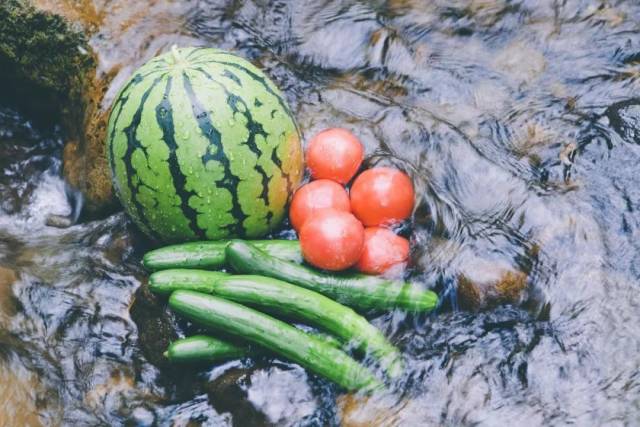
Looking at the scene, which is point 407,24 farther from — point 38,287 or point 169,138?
point 38,287

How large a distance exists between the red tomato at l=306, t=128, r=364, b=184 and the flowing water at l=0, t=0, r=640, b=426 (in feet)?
0.66

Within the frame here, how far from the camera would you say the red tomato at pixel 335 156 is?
423 centimetres

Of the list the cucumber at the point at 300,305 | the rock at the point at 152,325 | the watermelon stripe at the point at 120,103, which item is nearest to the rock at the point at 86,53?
the watermelon stripe at the point at 120,103

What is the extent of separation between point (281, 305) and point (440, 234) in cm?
101

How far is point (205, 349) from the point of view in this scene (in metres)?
3.70

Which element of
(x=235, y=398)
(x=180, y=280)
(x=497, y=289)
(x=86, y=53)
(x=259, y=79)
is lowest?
(x=235, y=398)

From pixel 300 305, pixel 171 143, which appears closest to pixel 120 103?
pixel 171 143

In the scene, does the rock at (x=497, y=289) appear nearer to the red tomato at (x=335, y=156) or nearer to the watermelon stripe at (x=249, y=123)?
the red tomato at (x=335, y=156)

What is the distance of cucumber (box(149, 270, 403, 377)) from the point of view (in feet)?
11.8

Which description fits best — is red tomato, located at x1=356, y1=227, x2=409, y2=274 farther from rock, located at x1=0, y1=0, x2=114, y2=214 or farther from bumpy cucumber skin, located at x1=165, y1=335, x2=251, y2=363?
rock, located at x1=0, y1=0, x2=114, y2=214

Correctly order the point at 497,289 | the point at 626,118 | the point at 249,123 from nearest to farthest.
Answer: the point at 497,289, the point at 249,123, the point at 626,118

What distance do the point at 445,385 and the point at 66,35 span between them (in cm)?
358

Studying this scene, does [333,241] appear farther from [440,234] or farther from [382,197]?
[440,234]

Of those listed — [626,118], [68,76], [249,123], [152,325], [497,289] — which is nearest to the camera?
[497,289]
